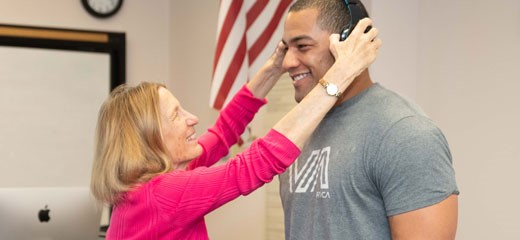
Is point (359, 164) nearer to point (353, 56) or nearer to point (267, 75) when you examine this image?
point (353, 56)

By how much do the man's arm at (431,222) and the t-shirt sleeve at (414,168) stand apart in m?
0.01

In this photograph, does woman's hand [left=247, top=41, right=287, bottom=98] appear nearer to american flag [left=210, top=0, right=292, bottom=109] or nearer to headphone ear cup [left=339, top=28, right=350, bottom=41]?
headphone ear cup [left=339, top=28, right=350, bottom=41]

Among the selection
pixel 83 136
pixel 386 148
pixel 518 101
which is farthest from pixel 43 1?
pixel 386 148

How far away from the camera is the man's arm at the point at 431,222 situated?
4.41 ft

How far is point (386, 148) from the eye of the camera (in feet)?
4.64

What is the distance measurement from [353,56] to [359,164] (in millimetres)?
225

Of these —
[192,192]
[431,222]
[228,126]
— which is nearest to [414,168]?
[431,222]

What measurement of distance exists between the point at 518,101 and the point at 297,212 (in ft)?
3.33

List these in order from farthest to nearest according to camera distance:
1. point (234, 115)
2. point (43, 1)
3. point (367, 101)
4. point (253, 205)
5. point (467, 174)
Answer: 1. point (43, 1)
2. point (253, 205)
3. point (467, 174)
4. point (234, 115)
5. point (367, 101)

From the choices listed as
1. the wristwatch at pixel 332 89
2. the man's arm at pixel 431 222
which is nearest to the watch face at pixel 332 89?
the wristwatch at pixel 332 89

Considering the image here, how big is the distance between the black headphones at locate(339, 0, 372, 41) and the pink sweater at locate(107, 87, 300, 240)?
27 cm

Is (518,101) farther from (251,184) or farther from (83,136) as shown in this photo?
(83,136)

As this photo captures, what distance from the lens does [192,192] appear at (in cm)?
163

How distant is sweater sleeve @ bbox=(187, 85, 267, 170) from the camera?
2.06m
